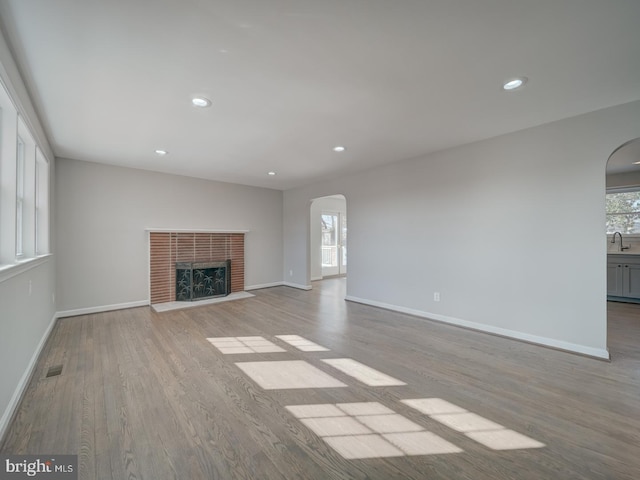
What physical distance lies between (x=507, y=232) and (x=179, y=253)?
5.44 meters

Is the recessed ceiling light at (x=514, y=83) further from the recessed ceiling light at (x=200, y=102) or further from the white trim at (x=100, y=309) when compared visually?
the white trim at (x=100, y=309)

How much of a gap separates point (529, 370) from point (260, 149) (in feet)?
13.1

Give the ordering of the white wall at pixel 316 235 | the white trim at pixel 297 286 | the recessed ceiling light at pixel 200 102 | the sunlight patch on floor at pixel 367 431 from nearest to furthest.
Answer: the sunlight patch on floor at pixel 367 431 < the recessed ceiling light at pixel 200 102 < the white trim at pixel 297 286 < the white wall at pixel 316 235

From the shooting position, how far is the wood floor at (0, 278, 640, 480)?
1480mm

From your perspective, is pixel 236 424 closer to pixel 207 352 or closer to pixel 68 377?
pixel 207 352

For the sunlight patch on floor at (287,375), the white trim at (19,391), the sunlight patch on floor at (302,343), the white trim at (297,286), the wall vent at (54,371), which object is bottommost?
the sunlight patch on floor at (287,375)

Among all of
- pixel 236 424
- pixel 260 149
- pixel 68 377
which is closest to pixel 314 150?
pixel 260 149

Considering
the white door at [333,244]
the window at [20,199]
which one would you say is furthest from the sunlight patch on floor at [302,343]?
the white door at [333,244]

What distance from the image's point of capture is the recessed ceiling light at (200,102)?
246 cm

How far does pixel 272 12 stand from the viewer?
1.53m

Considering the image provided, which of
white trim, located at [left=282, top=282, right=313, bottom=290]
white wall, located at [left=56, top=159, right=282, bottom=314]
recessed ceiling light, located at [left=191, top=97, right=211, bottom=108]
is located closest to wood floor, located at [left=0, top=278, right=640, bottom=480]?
white wall, located at [left=56, top=159, right=282, bottom=314]

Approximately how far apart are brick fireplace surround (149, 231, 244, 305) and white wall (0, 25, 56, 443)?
1935 millimetres

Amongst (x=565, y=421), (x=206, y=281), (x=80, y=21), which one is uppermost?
(x=80, y=21)

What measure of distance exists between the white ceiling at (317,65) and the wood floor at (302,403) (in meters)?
2.51
